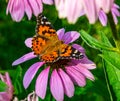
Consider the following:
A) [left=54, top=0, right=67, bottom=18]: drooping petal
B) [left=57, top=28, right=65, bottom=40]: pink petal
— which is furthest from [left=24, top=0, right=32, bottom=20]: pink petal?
[left=54, top=0, right=67, bottom=18]: drooping petal

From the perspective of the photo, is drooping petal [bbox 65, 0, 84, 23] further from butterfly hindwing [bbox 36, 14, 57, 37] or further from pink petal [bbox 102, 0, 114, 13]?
butterfly hindwing [bbox 36, 14, 57, 37]

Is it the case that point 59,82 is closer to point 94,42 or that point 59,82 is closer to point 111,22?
point 94,42

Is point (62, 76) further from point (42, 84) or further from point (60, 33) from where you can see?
point (60, 33)

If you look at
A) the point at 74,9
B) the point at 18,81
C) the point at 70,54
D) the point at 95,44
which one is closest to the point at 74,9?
the point at 74,9

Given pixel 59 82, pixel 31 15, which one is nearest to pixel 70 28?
pixel 31 15

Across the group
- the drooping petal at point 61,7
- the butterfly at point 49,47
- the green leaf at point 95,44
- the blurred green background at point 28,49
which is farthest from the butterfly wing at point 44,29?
the drooping petal at point 61,7
